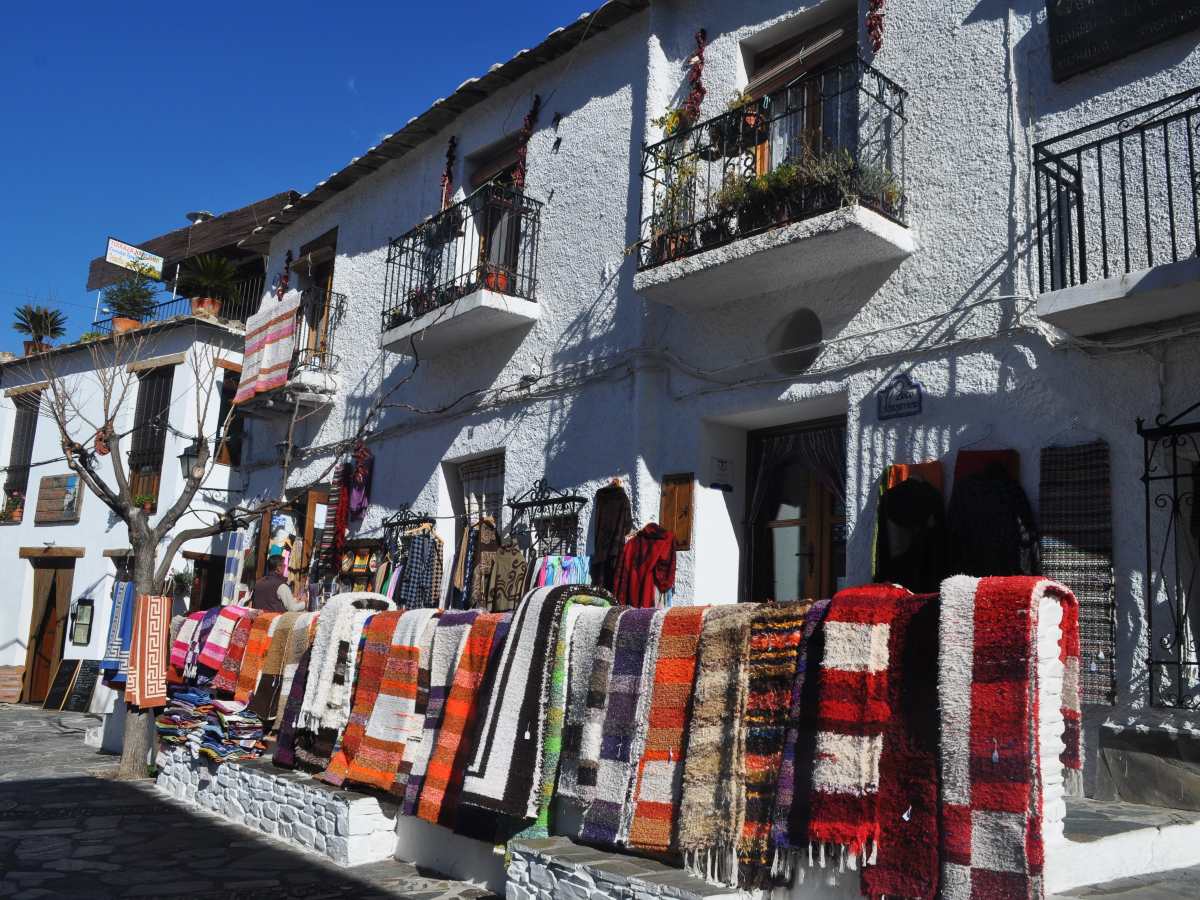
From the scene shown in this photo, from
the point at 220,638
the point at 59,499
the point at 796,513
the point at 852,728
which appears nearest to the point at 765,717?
the point at 852,728

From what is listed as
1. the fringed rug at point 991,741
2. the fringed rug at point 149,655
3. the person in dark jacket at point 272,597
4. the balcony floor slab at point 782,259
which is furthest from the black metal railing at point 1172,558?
the person in dark jacket at point 272,597

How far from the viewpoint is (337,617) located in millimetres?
A: 7039

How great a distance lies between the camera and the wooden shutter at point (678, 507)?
862 centimetres

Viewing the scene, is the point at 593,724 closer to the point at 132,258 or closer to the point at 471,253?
the point at 471,253

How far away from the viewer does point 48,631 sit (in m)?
18.5

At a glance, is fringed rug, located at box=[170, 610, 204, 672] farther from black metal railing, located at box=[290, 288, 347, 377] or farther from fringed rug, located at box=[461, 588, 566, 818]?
black metal railing, located at box=[290, 288, 347, 377]

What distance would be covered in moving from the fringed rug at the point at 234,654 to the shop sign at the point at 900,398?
4.95m

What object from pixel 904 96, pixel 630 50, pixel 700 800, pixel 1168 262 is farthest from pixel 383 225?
pixel 700 800

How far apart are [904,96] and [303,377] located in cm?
824

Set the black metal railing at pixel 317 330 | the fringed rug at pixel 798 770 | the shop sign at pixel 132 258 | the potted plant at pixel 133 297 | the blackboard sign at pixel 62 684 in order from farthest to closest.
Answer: the shop sign at pixel 132 258 < the potted plant at pixel 133 297 < the blackboard sign at pixel 62 684 < the black metal railing at pixel 317 330 < the fringed rug at pixel 798 770

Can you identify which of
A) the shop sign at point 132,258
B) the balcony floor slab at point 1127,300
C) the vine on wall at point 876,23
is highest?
the shop sign at point 132,258

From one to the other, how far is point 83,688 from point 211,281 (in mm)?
6809

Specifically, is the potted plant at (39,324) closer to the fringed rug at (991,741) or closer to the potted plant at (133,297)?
the potted plant at (133,297)

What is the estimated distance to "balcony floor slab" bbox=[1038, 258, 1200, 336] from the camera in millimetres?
5656
